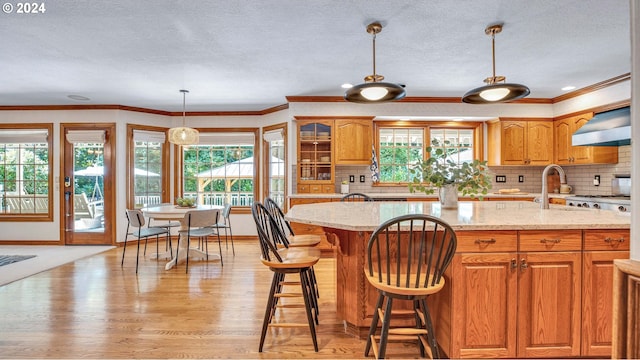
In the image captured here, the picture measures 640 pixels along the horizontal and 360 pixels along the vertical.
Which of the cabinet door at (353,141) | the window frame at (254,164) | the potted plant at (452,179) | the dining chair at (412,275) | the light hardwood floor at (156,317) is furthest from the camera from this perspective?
the window frame at (254,164)

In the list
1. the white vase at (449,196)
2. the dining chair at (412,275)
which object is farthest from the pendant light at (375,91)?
the dining chair at (412,275)

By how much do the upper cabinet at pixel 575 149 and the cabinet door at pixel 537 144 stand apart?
0.10 m

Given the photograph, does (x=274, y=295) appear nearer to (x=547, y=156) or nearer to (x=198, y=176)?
(x=198, y=176)

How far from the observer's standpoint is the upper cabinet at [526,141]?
16.0ft

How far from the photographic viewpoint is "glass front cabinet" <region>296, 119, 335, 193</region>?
4.81 m

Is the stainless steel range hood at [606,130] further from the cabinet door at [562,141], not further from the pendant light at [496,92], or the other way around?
the pendant light at [496,92]

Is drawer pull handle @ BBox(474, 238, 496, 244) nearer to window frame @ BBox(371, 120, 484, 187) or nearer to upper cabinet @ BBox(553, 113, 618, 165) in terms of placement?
window frame @ BBox(371, 120, 484, 187)

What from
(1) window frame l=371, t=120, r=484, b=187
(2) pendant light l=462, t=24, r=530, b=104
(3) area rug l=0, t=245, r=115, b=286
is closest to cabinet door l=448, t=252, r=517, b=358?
(2) pendant light l=462, t=24, r=530, b=104

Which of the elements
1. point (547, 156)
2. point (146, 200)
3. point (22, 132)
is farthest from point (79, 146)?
point (547, 156)

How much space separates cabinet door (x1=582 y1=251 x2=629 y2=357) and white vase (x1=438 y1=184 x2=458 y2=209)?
86 cm

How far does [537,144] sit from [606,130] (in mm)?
1123

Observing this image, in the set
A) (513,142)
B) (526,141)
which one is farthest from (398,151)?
(526,141)

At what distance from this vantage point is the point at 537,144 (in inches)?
192

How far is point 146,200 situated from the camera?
554cm
